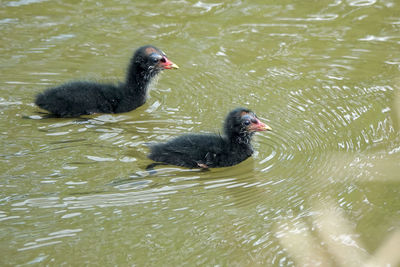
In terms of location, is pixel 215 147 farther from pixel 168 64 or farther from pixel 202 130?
pixel 168 64

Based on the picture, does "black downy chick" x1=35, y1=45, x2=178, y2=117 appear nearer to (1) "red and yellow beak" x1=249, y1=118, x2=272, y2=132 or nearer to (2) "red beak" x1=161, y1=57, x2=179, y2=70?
(2) "red beak" x1=161, y1=57, x2=179, y2=70

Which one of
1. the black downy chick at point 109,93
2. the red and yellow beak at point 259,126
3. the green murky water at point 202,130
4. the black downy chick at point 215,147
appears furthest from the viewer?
the black downy chick at point 109,93

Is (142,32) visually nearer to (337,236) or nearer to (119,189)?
(119,189)

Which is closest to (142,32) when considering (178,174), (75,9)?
(75,9)

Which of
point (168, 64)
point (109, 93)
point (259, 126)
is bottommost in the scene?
point (259, 126)

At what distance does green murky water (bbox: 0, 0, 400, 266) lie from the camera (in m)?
4.50

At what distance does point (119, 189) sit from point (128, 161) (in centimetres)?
62

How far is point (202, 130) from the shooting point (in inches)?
250

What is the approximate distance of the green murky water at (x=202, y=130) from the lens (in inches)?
177

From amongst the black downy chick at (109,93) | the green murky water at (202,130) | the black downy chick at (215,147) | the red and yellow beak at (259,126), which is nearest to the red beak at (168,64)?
the black downy chick at (109,93)

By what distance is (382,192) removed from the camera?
5.16 m

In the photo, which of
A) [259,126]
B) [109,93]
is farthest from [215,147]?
[109,93]

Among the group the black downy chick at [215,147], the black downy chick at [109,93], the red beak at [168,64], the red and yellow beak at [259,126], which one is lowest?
the black downy chick at [215,147]

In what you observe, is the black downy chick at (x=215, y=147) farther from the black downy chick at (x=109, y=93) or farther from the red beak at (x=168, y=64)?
the red beak at (x=168, y=64)
